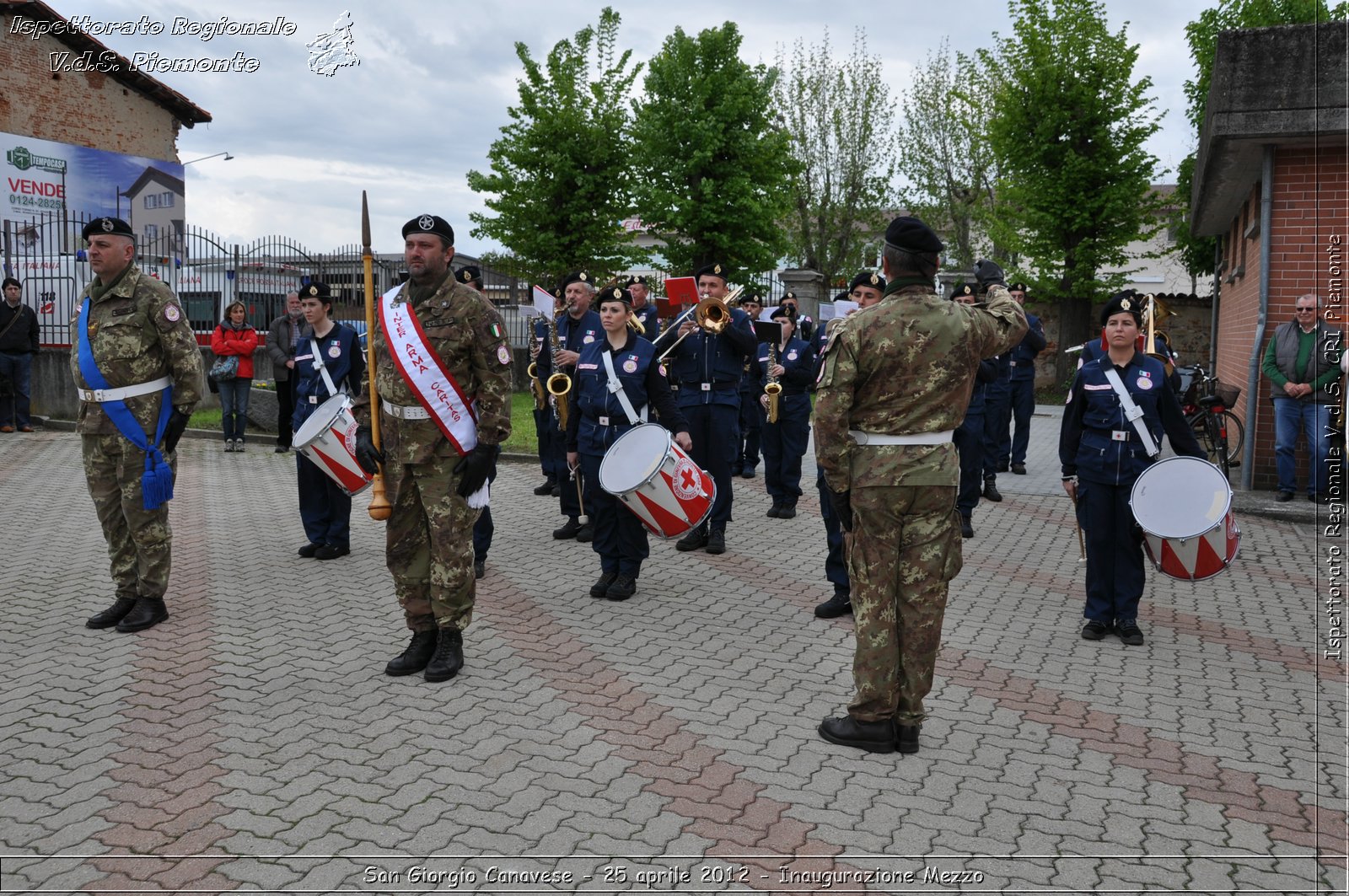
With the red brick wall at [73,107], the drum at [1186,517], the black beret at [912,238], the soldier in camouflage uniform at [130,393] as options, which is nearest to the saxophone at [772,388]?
the drum at [1186,517]

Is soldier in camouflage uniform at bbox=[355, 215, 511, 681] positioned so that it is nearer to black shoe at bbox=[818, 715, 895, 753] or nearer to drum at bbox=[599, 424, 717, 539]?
drum at bbox=[599, 424, 717, 539]

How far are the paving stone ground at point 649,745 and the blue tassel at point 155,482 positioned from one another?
76 centimetres

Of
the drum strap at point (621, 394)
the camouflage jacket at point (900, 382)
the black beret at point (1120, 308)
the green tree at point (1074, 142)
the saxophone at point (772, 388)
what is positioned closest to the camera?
the camouflage jacket at point (900, 382)

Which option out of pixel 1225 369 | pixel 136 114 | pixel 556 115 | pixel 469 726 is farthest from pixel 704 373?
pixel 136 114

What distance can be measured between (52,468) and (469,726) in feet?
33.0

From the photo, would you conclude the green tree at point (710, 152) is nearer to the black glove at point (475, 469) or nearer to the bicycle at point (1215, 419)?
the bicycle at point (1215, 419)

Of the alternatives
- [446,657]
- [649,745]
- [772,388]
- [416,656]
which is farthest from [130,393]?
[772,388]

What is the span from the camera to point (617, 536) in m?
7.28

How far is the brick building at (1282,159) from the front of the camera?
10109mm

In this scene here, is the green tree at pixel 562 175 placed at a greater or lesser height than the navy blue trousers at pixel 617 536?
greater

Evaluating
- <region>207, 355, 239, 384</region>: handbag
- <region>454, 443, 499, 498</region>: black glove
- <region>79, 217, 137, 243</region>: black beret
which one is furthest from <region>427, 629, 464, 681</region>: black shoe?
<region>207, 355, 239, 384</region>: handbag

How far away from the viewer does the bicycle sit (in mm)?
11957

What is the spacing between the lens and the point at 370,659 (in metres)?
5.75

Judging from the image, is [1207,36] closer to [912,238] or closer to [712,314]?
[712,314]
